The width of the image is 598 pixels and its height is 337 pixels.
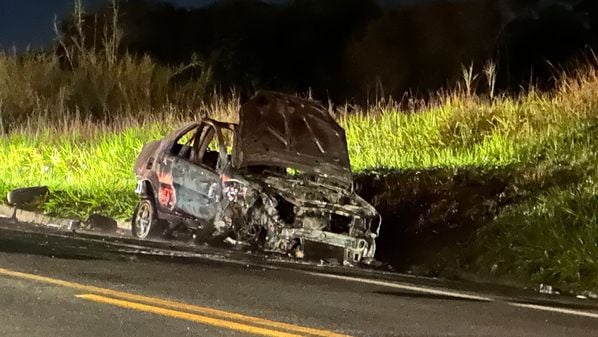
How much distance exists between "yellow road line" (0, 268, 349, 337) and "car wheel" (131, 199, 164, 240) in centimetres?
448

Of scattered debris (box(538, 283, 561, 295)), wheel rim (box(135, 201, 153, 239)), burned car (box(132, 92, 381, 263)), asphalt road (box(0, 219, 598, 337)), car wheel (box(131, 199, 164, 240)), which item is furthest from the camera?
wheel rim (box(135, 201, 153, 239))

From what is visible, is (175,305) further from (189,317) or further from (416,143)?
(416,143)

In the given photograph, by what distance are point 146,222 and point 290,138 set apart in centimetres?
283

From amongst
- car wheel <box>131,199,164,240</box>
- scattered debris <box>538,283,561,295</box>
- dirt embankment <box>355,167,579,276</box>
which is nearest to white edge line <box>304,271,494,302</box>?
scattered debris <box>538,283,561,295</box>

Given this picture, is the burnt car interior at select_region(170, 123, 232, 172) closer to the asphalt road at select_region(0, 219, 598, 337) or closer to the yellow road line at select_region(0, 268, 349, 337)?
the asphalt road at select_region(0, 219, 598, 337)

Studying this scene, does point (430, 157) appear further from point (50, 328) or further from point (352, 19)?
point (352, 19)

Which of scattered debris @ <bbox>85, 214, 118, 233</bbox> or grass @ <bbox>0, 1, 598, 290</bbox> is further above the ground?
grass @ <bbox>0, 1, 598, 290</bbox>

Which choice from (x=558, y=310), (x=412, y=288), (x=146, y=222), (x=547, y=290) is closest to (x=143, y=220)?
(x=146, y=222)

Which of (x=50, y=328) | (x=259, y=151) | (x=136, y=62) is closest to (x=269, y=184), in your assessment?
(x=259, y=151)

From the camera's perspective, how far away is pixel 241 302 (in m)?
8.12

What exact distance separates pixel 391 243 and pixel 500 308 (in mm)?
5003

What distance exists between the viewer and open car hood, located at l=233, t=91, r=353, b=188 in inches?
494

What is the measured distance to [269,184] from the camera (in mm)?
12219

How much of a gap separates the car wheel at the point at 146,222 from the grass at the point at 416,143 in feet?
5.78
